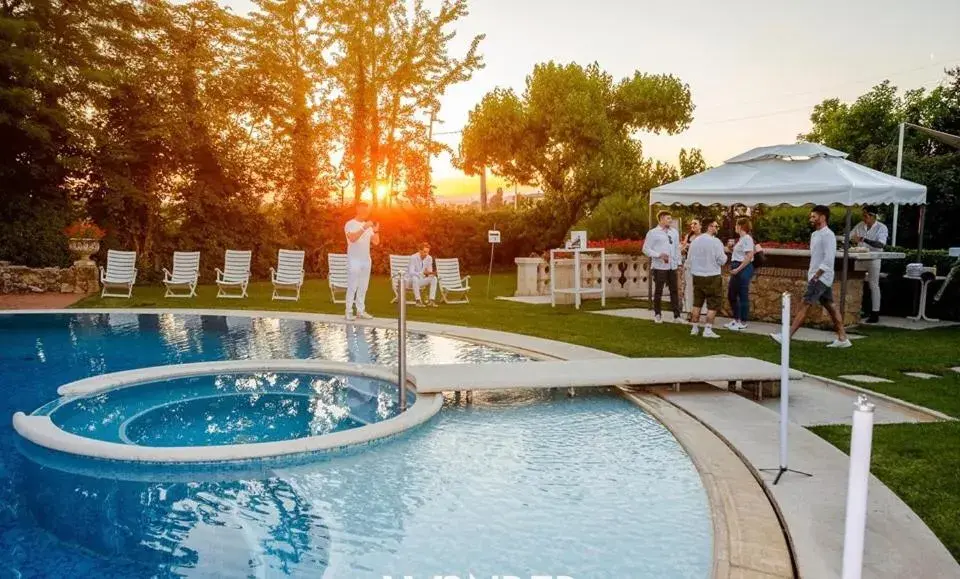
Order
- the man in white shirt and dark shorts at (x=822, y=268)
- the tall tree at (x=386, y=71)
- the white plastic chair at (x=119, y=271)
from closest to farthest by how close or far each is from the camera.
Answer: the man in white shirt and dark shorts at (x=822, y=268)
the white plastic chair at (x=119, y=271)
the tall tree at (x=386, y=71)

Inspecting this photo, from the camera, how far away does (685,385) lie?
7.11 m

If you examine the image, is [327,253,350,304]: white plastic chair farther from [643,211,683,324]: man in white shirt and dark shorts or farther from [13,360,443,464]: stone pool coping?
[13,360,443,464]: stone pool coping

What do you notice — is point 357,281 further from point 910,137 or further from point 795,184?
point 910,137

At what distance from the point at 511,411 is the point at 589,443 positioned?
3.69 feet

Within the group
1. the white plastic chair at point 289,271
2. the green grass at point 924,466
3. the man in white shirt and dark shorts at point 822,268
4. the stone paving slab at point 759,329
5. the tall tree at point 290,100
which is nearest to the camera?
the green grass at point 924,466

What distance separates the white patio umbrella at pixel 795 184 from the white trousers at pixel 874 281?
131cm

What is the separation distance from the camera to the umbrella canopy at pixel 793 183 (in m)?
10.1

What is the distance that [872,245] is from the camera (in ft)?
40.0

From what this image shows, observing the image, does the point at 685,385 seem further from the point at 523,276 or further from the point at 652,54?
the point at 652,54

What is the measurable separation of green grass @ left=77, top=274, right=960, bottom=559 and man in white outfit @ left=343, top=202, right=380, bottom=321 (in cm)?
112

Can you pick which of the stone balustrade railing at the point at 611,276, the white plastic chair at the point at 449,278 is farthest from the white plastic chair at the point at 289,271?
the stone balustrade railing at the point at 611,276

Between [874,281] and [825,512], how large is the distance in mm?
9543

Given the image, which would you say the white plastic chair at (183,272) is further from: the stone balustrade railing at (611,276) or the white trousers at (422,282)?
the stone balustrade railing at (611,276)

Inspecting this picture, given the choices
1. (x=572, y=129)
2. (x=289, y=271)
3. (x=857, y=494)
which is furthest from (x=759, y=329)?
(x=572, y=129)
